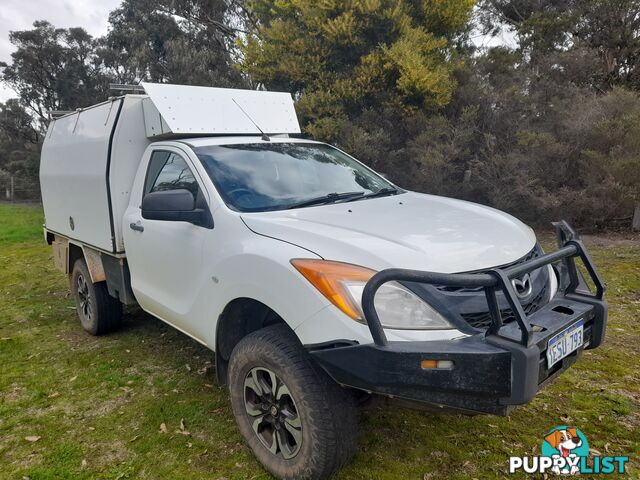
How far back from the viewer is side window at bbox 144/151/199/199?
329 centimetres

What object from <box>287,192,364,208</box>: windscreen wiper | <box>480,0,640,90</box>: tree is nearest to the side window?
<box>287,192,364,208</box>: windscreen wiper

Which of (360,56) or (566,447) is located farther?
(360,56)

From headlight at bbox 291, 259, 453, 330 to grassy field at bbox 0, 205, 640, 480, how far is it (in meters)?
0.92

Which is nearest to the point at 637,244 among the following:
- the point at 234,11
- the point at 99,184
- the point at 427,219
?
the point at 427,219

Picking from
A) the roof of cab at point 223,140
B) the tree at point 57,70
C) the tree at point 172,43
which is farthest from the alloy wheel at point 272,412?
the tree at point 57,70

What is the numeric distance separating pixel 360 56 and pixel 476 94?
2.78 m

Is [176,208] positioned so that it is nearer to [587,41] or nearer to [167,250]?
[167,250]

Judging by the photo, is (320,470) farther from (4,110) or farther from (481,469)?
(4,110)

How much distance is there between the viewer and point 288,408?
8.00 ft

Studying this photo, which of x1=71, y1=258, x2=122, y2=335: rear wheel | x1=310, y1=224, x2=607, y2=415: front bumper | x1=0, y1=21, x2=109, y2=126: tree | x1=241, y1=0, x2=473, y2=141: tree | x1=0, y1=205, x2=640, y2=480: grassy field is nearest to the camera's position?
x1=310, y1=224, x2=607, y2=415: front bumper

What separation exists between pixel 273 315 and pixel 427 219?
104 centimetres

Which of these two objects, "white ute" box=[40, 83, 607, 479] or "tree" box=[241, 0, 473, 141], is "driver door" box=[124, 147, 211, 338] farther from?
"tree" box=[241, 0, 473, 141]

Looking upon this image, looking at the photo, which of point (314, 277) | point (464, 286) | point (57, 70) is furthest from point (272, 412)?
point (57, 70)

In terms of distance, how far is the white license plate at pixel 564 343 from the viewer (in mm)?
2092
